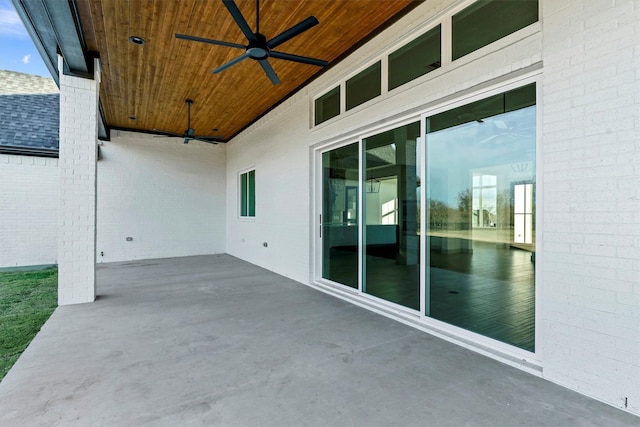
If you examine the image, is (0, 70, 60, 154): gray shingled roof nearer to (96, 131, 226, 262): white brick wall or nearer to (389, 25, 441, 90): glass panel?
(96, 131, 226, 262): white brick wall

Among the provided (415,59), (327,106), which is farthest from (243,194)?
(415,59)

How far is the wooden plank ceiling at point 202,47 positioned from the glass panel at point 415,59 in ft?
1.36

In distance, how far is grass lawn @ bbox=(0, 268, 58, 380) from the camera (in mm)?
3072

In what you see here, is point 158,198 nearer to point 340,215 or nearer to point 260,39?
point 340,215

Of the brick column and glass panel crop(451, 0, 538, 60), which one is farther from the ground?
glass panel crop(451, 0, 538, 60)

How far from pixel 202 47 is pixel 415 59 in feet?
9.55

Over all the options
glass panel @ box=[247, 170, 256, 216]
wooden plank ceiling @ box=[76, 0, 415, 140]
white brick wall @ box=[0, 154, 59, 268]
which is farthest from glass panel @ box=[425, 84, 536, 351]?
white brick wall @ box=[0, 154, 59, 268]

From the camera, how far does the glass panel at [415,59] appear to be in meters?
3.46

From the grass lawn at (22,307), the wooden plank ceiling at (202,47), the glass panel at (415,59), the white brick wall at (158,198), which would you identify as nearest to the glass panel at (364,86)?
the glass panel at (415,59)

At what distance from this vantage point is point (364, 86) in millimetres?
4512

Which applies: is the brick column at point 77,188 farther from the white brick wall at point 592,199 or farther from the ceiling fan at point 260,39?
the white brick wall at point 592,199

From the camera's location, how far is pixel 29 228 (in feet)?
25.8

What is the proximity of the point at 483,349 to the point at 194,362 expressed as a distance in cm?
259

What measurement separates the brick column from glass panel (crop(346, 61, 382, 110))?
12.5 feet
